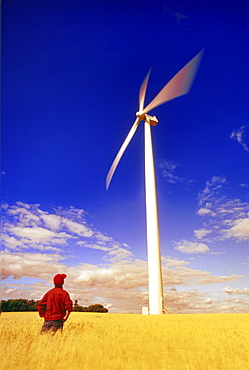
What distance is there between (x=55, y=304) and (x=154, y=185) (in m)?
13.9

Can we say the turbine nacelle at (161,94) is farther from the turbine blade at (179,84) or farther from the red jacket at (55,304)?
the red jacket at (55,304)

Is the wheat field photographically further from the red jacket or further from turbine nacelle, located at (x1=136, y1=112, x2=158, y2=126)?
turbine nacelle, located at (x1=136, y1=112, x2=158, y2=126)

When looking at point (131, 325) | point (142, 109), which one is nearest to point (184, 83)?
point (142, 109)

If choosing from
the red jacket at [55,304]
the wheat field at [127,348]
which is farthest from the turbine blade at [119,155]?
the red jacket at [55,304]

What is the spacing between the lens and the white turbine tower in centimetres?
1841

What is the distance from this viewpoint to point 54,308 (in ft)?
27.3

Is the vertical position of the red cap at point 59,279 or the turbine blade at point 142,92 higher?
the turbine blade at point 142,92

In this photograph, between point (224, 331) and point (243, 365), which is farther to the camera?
point (224, 331)

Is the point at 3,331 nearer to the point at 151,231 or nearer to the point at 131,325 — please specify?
the point at 131,325

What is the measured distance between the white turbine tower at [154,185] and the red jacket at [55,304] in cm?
1072

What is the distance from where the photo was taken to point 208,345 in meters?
8.80

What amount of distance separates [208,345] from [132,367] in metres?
Answer: 2.53

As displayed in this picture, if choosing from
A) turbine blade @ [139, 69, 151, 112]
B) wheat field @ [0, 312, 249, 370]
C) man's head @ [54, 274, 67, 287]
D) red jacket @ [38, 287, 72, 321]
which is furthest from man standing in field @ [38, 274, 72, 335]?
turbine blade @ [139, 69, 151, 112]

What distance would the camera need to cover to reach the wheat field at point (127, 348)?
25.1 feet
